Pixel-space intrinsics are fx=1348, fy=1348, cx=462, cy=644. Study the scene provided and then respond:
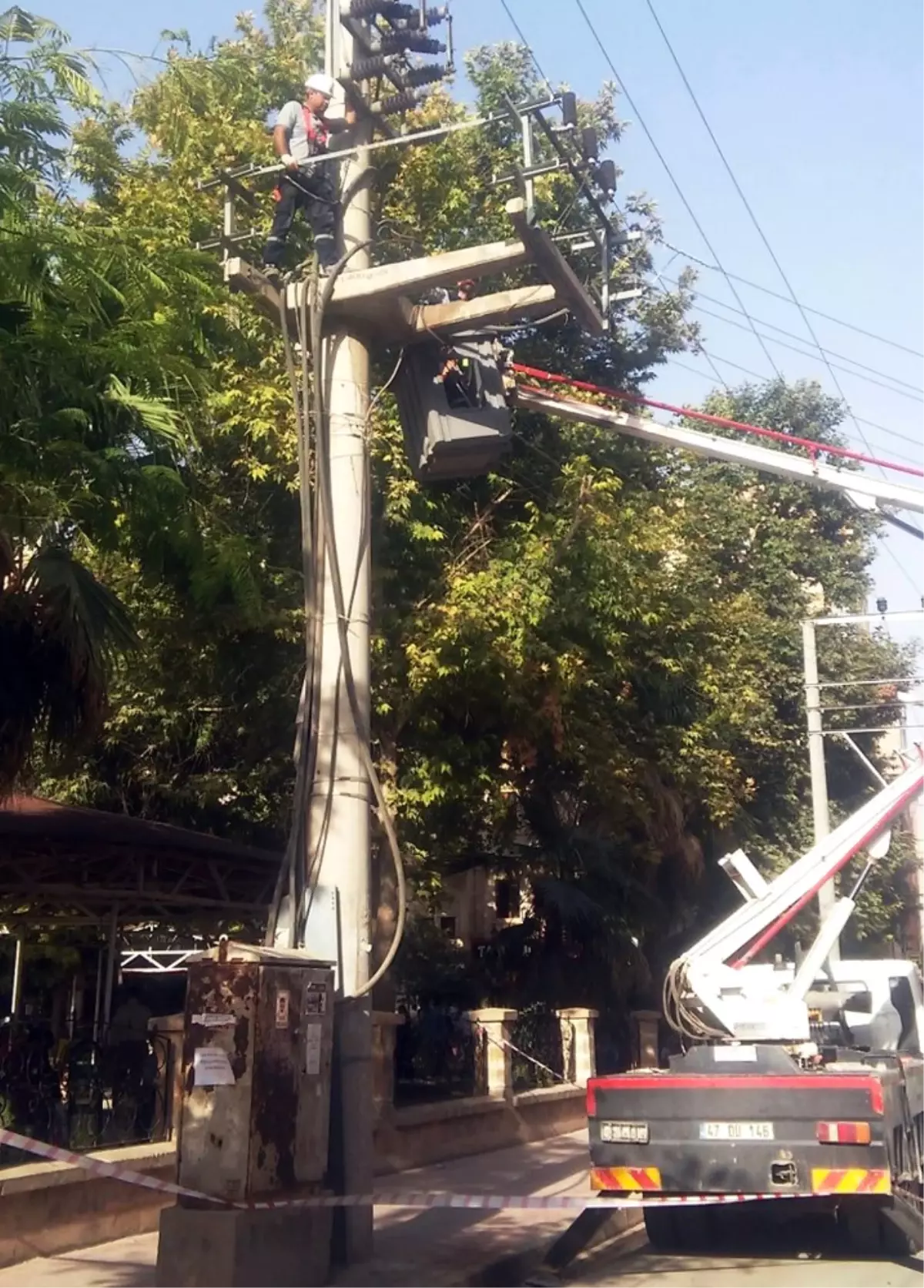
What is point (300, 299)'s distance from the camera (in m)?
9.52

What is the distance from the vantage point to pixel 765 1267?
927 cm

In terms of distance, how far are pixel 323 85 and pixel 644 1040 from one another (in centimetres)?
1573

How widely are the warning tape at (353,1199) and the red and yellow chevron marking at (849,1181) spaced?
0.19 m

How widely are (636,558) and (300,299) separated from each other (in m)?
6.79

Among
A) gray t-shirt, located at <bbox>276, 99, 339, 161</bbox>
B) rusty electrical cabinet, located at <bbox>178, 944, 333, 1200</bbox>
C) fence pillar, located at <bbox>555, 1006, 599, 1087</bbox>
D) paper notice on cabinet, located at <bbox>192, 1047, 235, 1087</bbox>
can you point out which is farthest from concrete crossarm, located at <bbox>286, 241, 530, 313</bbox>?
fence pillar, located at <bbox>555, 1006, 599, 1087</bbox>

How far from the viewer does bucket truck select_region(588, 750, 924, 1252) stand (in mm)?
8844

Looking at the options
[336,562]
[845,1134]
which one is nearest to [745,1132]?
[845,1134]

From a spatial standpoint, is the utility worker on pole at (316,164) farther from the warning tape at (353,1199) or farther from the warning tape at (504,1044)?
the warning tape at (504,1044)

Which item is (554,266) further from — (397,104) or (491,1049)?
(491,1049)

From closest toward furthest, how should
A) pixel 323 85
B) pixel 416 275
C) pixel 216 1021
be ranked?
pixel 216 1021 < pixel 416 275 < pixel 323 85

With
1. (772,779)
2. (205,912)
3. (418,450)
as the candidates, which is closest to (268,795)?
(205,912)

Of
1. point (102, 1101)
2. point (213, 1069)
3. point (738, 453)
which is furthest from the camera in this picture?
point (738, 453)

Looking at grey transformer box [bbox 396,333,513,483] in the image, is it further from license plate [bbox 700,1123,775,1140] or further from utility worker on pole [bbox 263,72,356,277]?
license plate [bbox 700,1123,775,1140]

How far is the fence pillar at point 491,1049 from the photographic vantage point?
605 inches
